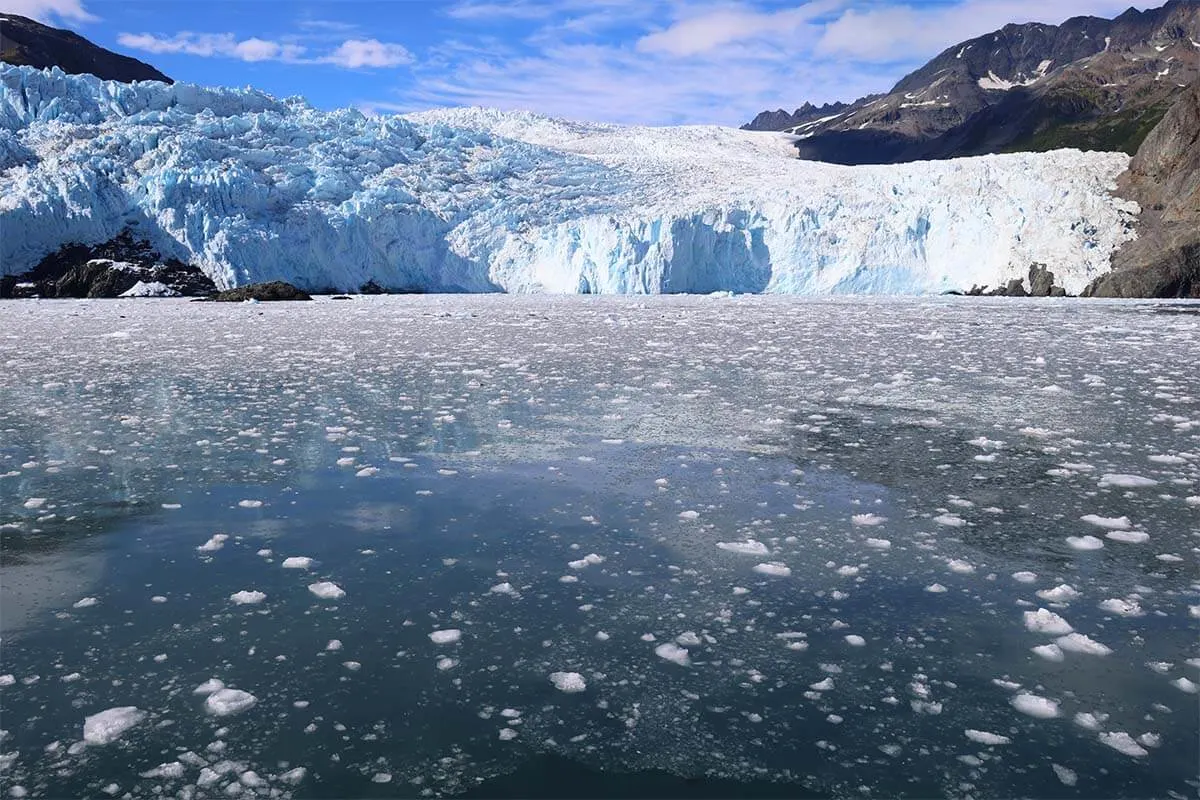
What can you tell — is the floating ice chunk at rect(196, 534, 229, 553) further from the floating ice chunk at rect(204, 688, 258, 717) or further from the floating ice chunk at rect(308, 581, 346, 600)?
the floating ice chunk at rect(204, 688, 258, 717)

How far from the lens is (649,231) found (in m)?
34.1

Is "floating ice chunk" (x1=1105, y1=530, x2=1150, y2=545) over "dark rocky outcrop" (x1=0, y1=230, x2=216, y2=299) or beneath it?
beneath

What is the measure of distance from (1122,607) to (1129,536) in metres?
0.96

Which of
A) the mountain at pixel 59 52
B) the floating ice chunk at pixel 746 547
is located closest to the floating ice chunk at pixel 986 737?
the floating ice chunk at pixel 746 547

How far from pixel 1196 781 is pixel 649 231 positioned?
32941 millimetres

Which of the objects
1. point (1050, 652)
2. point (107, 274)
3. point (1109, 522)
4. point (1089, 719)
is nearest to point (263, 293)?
point (107, 274)

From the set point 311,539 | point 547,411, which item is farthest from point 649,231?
point 311,539

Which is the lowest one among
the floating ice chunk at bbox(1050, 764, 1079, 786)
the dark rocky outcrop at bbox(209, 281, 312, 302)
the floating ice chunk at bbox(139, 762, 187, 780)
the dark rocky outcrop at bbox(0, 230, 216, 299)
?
the floating ice chunk at bbox(1050, 764, 1079, 786)

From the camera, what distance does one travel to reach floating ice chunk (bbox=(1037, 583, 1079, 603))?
3.33 metres

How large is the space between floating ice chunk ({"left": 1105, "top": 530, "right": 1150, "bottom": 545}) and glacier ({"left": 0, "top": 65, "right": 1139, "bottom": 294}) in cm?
3078

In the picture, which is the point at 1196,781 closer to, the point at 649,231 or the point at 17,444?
the point at 17,444

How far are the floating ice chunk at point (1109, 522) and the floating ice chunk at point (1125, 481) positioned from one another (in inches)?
28.1

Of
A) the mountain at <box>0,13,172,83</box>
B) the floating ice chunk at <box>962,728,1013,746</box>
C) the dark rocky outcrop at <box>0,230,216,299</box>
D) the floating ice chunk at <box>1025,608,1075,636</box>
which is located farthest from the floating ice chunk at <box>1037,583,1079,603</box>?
the mountain at <box>0,13,172,83</box>

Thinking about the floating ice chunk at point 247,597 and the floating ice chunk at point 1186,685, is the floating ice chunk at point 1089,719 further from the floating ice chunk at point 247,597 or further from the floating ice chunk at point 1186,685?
the floating ice chunk at point 247,597
